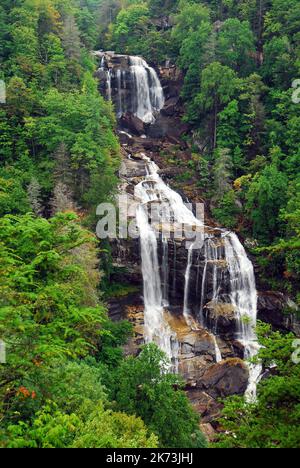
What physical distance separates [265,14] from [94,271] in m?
35.6

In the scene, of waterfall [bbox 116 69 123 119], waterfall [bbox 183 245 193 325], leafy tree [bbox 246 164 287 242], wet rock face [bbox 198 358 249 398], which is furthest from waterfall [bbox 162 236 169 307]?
waterfall [bbox 116 69 123 119]

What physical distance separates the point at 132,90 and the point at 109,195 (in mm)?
19660

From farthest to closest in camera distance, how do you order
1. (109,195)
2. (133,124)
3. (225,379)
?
(133,124) → (109,195) → (225,379)

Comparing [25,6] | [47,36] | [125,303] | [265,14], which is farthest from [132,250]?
[265,14]

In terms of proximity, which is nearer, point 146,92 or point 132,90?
point 132,90

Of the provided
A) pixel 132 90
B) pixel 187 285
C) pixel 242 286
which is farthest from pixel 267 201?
pixel 132 90

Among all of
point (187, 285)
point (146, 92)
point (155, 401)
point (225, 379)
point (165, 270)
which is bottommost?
point (225, 379)

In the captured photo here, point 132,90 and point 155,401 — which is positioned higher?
point 132,90

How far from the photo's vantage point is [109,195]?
1146 inches

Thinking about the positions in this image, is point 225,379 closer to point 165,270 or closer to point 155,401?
point 165,270

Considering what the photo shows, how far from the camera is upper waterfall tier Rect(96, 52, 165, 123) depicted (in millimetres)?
44688

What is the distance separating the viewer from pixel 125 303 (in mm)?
30156

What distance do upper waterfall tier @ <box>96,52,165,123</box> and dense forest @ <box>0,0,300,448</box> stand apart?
2221 millimetres

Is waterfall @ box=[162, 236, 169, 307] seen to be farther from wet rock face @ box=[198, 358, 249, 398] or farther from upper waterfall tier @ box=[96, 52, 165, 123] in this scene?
upper waterfall tier @ box=[96, 52, 165, 123]
